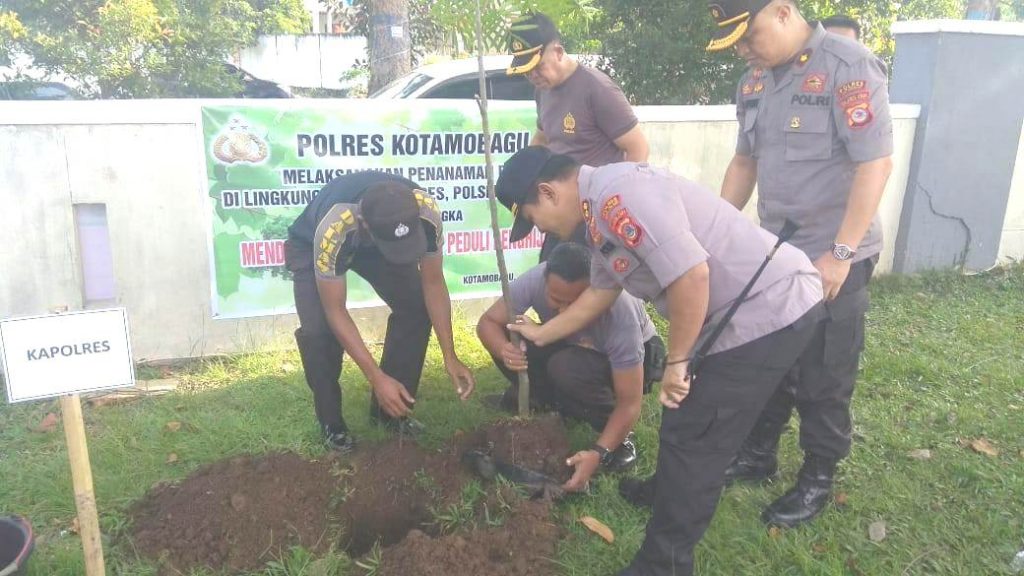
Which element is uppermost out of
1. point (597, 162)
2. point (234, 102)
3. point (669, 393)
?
point (234, 102)

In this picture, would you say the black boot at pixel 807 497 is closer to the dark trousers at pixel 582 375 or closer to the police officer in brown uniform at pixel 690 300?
the police officer in brown uniform at pixel 690 300

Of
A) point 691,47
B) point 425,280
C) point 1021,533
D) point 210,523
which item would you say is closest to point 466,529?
point 210,523

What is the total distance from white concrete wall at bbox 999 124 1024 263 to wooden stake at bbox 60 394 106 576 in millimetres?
6522

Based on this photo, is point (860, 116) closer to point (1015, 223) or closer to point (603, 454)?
point (603, 454)

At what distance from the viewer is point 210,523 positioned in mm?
→ 2545

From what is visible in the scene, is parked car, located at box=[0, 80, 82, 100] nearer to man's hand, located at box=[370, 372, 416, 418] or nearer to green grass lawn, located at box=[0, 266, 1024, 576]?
green grass lawn, located at box=[0, 266, 1024, 576]

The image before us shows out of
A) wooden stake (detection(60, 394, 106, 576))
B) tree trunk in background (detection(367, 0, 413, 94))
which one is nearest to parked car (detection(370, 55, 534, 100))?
tree trunk in background (detection(367, 0, 413, 94))

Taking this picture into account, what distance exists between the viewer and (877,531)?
2678 millimetres

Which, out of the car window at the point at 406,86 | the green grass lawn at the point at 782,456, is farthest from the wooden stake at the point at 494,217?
the car window at the point at 406,86

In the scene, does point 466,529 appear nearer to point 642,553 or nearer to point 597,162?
point 642,553

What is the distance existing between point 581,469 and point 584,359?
51 centimetres

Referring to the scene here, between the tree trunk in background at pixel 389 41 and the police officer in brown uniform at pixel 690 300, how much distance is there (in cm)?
701

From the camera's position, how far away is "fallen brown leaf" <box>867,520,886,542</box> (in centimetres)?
265

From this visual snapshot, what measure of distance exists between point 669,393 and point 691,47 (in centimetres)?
471
